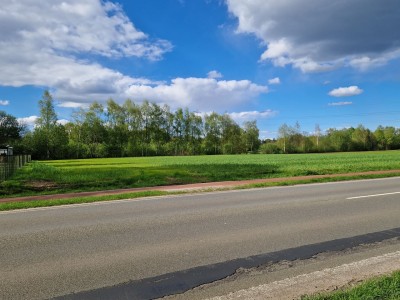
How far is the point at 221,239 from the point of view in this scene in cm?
626

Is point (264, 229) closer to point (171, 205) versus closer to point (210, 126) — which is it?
point (171, 205)

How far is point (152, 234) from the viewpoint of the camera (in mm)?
6730

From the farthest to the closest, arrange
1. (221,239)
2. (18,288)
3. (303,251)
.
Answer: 1. (221,239)
2. (303,251)
3. (18,288)

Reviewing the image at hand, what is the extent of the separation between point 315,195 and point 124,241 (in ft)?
26.0

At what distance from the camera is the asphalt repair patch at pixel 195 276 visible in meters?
4.10

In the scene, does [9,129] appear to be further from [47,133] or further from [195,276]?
[195,276]

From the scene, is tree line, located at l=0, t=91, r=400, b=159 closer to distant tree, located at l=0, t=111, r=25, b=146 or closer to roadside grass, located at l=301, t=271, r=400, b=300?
distant tree, located at l=0, t=111, r=25, b=146

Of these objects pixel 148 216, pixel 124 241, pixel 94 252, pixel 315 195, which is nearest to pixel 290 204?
pixel 315 195

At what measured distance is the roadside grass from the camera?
350 centimetres

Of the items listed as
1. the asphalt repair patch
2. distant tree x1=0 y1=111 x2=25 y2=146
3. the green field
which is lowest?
the asphalt repair patch

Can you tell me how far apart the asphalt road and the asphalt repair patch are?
17cm

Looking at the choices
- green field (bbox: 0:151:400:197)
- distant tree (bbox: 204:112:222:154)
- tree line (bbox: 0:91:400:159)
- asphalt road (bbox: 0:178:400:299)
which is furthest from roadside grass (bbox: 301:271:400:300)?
distant tree (bbox: 204:112:222:154)

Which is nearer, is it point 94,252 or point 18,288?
point 18,288

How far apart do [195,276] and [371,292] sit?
7.27 ft
